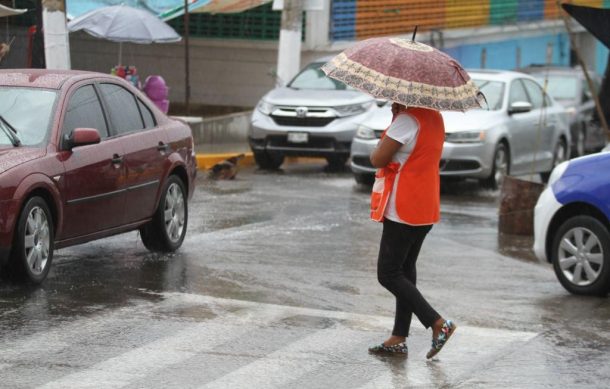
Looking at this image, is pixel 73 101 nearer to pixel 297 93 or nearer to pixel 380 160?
pixel 380 160

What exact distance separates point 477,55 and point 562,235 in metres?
23.8

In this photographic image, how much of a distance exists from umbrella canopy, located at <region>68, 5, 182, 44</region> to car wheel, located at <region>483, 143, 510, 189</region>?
6.02 meters

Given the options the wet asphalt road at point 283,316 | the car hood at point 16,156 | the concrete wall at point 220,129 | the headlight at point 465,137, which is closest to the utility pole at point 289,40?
the concrete wall at point 220,129

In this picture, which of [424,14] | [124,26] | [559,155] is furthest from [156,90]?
[424,14]

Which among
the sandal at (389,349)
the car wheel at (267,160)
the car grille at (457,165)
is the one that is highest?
the sandal at (389,349)

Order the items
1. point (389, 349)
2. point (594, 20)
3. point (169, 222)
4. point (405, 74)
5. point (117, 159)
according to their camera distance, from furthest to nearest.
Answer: point (594, 20) → point (169, 222) → point (117, 159) → point (389, 349) → point (405, 74)

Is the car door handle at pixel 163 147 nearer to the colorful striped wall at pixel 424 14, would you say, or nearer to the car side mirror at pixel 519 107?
the car side mirror at pixel 519 107

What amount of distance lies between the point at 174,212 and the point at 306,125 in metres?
8.17

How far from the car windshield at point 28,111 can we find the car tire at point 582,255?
4.10 meters

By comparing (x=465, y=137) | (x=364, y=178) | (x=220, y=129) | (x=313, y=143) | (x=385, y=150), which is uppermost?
(x=385, y=150)

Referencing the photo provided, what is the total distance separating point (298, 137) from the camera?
19.3 metres

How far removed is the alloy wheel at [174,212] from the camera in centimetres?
1137

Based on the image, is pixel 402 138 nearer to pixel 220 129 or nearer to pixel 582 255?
pixel 582 255

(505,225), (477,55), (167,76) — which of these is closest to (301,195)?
(505,225)
